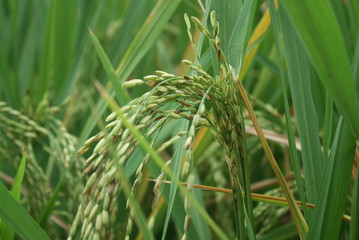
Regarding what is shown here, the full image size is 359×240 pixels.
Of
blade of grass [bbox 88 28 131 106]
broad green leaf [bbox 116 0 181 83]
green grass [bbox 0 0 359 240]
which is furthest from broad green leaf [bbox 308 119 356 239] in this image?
broad green leaf [bbox 116 0 181 83]

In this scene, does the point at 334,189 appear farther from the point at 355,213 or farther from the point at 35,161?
the point at 35,161

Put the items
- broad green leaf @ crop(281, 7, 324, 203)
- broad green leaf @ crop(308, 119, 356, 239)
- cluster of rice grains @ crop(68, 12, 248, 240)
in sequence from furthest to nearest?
1. broad green leaf @ crop(281, 7, 324, 203)
2. broad green leaf @ crop(308, 119, 356, 239)
3. cluster of rice grains @ crop(68, 12, 248, 240)

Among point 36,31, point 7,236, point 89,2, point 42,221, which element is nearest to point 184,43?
point 89,2

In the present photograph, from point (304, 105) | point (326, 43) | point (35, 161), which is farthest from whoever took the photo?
point (35, 161)

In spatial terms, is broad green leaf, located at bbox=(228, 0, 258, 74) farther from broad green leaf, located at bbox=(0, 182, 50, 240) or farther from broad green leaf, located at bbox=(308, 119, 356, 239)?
broad green leaf, located at bbox=(0, 182, 50, 240)

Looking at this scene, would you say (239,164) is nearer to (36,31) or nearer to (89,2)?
(89,2)

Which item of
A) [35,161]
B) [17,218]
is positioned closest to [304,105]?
[17,218]

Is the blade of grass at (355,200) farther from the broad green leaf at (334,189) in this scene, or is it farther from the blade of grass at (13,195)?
the blade of grass at (13,195)

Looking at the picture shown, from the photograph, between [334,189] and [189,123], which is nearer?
[334,189]

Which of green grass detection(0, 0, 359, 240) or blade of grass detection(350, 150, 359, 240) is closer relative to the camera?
green grass detection(0, 0, 359, 240)
